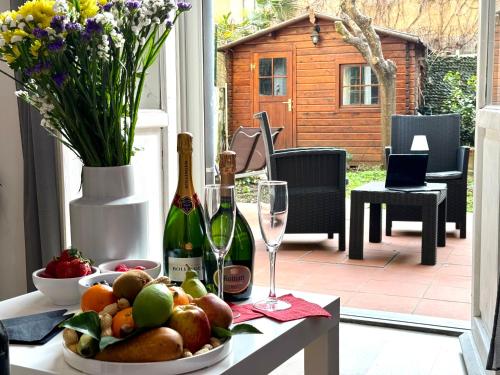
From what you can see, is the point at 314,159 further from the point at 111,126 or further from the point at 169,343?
→ the point at 169,343

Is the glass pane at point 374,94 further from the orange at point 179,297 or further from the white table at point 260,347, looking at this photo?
the orange at point 179,297

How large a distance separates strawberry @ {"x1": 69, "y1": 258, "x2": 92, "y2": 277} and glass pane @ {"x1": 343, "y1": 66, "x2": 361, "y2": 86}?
30.1 ft

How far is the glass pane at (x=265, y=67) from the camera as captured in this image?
10.4 metres

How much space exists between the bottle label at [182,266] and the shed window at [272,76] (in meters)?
9.13

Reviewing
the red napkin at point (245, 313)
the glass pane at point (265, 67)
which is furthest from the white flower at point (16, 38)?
the glass pane at point (265, 67)

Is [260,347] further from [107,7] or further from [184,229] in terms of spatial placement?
[107,7]

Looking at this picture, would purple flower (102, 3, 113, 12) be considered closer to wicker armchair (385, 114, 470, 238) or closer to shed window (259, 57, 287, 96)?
wicker armchair (385, 114, 470, 238)

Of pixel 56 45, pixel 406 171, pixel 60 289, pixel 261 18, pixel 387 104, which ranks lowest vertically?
pixel 406 171

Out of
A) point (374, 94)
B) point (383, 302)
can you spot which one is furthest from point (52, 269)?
point (374, 94)

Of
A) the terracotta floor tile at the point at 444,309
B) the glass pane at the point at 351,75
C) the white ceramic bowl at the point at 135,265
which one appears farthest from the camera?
the glass pane at the point at 351,75

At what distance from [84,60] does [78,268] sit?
0.42 meters

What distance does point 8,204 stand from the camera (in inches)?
104

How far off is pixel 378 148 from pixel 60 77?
358 inches

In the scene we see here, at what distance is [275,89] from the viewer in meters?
10.4
